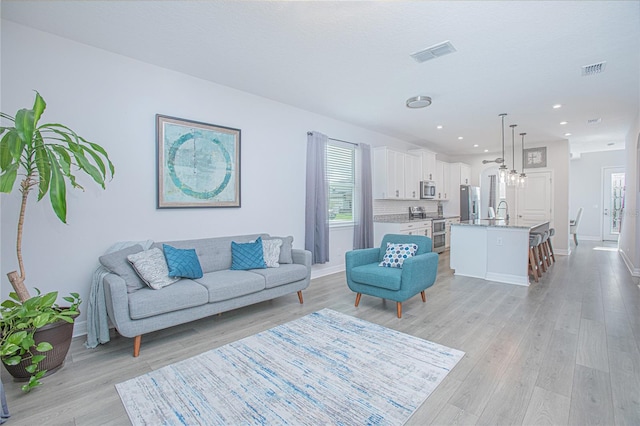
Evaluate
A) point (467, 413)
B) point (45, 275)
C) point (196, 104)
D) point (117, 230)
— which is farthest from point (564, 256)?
point (45, 275)

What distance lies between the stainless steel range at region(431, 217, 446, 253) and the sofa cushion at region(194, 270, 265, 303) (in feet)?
17.0

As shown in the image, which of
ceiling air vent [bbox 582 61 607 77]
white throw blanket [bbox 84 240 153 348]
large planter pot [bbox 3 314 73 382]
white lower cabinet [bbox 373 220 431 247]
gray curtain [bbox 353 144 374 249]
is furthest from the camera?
white lower cabinet [bbox 373 220 431 247]

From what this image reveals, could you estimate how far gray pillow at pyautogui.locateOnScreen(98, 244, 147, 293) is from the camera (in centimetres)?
270

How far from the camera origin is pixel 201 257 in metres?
3.47

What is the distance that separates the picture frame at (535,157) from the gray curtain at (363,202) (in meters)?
4.83

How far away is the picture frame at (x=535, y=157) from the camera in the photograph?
7.58m

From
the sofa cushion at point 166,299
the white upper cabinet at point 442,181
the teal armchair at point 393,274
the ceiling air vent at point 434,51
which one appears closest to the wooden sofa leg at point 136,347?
the sofa cushion at point 166,299

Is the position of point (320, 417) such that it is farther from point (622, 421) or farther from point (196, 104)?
point (196, 104)

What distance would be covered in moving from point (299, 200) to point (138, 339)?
9.51 feet

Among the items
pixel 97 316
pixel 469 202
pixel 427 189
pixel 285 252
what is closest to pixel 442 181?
pixel 469 202

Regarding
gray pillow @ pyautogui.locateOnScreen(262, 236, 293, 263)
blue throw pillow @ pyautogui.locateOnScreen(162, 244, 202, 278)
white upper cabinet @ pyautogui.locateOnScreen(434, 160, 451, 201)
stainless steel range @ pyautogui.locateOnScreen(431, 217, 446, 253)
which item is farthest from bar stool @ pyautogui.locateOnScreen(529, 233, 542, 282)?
blue throw pillow @ pyautogui.locateOnScreen(162, 244, 202, 278)

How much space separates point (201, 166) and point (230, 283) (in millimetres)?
1535

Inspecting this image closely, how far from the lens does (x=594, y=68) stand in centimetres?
331

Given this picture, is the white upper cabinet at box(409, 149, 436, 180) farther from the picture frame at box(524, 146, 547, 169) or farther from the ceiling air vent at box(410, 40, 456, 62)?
the ceiling air vent at box(410, 40, 456, 62)
